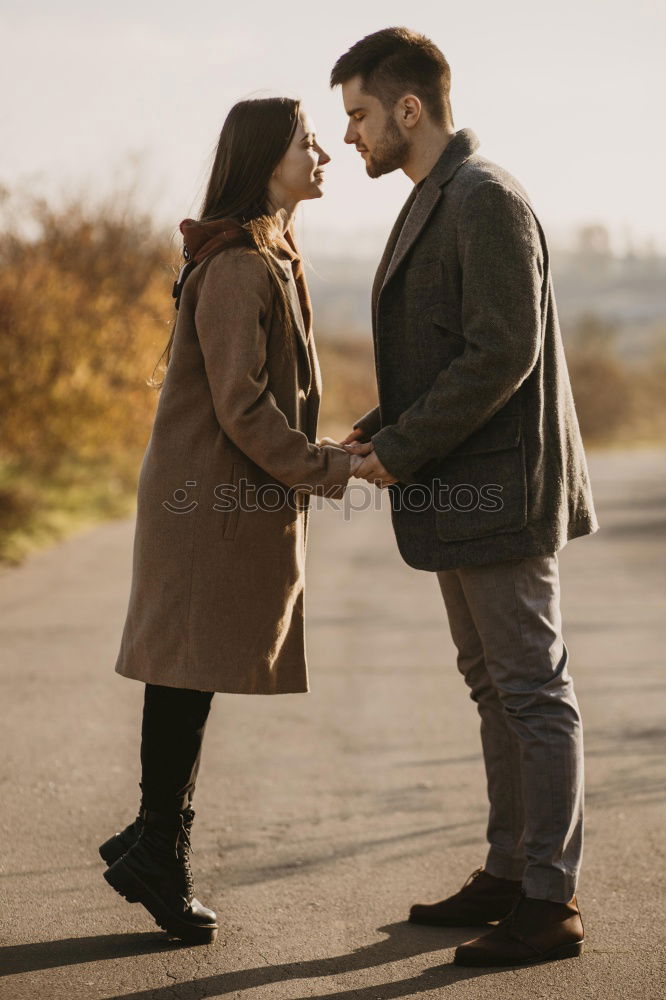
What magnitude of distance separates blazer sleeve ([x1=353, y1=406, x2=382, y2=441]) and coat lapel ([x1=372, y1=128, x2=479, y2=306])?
12.9 inches

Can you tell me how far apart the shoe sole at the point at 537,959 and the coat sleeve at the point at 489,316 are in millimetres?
1246

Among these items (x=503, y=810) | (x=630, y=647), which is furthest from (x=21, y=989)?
(x=630, y=647)

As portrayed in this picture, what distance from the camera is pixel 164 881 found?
10.2 ft

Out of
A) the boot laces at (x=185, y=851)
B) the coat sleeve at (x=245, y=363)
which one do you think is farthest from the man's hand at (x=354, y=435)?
the boot laces at (x=185, y=851)

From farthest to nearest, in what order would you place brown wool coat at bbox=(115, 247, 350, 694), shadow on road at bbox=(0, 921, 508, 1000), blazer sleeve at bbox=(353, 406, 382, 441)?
1. blazer sleeve at bbox=(353, 406, 382, 441)
2. brown wool coat at bbox=(115, 247, 350, 694)
3. shadow on road at bbox=(0, 921, 508, 1000)

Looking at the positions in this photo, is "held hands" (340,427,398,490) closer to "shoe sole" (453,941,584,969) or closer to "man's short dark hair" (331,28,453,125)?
"man's short dark hair" (331,28,453,125)

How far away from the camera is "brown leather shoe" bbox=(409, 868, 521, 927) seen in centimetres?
328

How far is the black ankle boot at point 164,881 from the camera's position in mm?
3111

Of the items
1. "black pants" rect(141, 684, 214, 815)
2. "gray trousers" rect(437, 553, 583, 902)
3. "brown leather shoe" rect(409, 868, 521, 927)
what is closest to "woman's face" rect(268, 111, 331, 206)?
"gray trousers" rect(437, 553, 583, 902)

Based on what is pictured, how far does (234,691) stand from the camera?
312cm

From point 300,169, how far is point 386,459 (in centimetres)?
79

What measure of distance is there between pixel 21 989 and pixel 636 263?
655 ft

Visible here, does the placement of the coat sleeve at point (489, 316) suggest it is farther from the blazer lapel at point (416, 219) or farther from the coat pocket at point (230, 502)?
the coat pocket at point (230, 502)

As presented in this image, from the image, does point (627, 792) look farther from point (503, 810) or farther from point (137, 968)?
point (137, 968)
